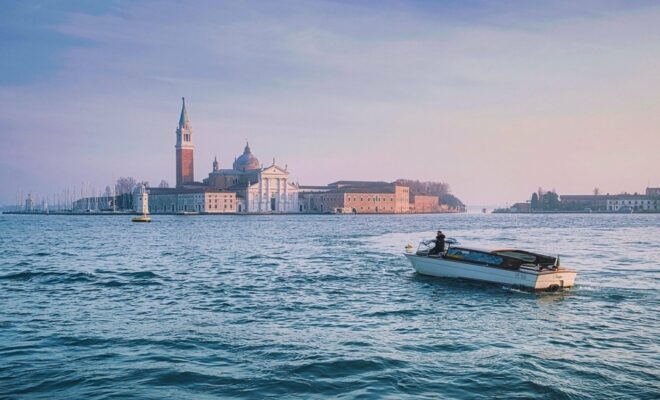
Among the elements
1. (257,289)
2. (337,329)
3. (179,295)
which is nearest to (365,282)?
(257,289)

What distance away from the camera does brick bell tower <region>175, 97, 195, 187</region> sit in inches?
6158

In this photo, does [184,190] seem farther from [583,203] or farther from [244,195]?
[583,203]

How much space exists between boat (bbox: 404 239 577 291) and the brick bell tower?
141303 millimetres

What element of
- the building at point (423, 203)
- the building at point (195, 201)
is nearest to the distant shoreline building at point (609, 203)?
the building at point (423, 203)

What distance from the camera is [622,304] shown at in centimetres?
1576

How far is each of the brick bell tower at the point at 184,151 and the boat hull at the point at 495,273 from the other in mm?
140989

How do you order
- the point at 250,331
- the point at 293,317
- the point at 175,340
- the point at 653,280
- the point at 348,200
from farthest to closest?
the point at 348,200
the point at 653,280
the point at 293,317
the point at 250,331
the point at 175,340

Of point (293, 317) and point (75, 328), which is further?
point (293, 317)

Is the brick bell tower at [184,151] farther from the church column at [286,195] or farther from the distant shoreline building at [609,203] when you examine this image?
the distant shoreline building at [609,203]

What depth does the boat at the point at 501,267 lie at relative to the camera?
17.8 m

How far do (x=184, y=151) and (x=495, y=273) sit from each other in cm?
14536

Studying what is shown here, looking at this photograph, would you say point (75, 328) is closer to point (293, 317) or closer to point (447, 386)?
point (293, 317)

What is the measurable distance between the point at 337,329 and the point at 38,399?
6068 mm

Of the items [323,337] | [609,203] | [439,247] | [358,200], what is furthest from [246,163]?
[323,337]
